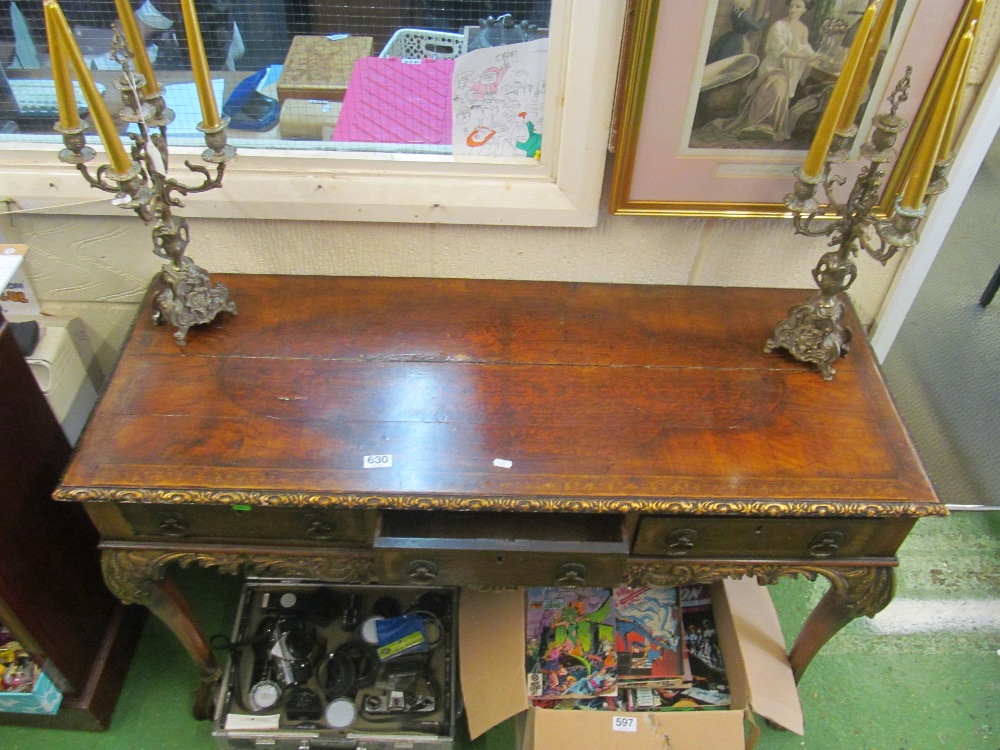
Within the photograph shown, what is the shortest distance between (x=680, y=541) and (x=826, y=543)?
0.25 meters

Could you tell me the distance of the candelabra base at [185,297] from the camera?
1420 millimetres

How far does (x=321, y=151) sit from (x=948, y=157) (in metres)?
1.08

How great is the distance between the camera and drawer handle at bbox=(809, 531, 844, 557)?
132 cm

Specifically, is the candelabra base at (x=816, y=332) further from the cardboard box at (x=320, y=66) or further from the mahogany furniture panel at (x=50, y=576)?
the mahogany furniture panel at (x=50, y=576)

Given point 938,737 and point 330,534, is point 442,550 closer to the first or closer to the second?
point 330,534

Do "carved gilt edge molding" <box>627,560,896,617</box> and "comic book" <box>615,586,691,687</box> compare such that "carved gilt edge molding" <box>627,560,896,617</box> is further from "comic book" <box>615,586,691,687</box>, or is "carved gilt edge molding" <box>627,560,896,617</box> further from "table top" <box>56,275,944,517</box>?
"comic book" <box>615,586,691,687</box>

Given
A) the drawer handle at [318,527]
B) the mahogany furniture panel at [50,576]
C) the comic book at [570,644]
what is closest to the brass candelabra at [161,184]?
the mahogany furniture panel at [50,576]

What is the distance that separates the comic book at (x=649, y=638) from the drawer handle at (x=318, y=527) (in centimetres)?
72

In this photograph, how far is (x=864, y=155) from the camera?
1245 millimetres

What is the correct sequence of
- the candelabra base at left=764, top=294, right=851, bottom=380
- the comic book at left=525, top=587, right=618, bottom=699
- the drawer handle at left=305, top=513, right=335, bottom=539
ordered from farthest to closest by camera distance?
1. the comic book at left=525, top=587, right=618, bottom=699
2. the candelabra base at left=764, top=294, right=851, bottom=380
3. the drawer handle at left=305, top=513, right=335, bottom=539

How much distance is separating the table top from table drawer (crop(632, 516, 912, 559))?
69 millimetres

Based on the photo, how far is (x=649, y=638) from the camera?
5.71 feet

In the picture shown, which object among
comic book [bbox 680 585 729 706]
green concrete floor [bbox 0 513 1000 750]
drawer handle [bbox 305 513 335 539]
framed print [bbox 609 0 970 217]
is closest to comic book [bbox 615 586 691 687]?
comic book [bbox 680 585 729 706]

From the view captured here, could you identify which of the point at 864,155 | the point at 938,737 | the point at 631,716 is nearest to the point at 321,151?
the point at 864,155
